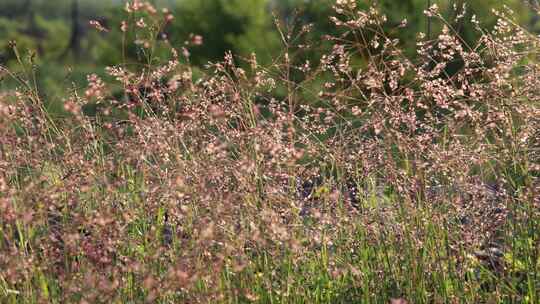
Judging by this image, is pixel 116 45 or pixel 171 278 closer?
pixel 171 278

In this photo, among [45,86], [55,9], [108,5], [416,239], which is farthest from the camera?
[55,9]

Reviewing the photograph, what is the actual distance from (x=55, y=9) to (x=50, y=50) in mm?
18843

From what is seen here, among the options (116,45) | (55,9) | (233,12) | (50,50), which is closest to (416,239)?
(233,12)

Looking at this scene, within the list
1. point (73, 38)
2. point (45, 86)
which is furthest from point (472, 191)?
point (73, 38)

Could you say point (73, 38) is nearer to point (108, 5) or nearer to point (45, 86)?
point (45, 86)

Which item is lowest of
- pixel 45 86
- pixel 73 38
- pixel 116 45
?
pixel 73 38

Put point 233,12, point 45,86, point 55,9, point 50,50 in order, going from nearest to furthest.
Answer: point 233,12, point 45,86, point 50,50, point 55,9

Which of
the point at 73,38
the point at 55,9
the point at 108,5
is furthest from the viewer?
the point at 55,9

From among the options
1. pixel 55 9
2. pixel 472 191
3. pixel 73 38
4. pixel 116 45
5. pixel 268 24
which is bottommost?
pixel 55 9

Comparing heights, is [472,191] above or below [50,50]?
above

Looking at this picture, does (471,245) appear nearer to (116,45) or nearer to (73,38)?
(116,45)

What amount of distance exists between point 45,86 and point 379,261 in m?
15.5

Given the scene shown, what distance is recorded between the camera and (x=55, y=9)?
56812 mm

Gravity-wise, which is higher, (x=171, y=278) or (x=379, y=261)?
(x=171, y=278)
